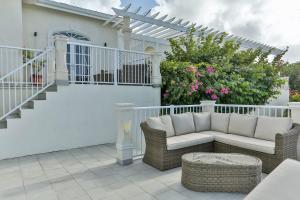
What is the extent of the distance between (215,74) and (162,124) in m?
3.73

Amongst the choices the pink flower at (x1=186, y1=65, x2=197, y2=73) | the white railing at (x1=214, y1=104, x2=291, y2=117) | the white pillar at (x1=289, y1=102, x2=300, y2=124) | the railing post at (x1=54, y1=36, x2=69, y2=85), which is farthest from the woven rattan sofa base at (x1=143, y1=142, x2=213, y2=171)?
the pink flower at (x1=186, y1=65, x2=197, y2=73)

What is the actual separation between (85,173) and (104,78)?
3.34m

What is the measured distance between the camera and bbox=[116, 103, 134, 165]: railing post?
4.08m

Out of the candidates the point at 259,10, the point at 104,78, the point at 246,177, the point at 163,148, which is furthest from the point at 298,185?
the point at 259,10

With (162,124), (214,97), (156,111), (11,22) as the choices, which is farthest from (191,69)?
(11,22)

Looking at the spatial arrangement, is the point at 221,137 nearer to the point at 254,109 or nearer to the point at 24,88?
the point at 254,109

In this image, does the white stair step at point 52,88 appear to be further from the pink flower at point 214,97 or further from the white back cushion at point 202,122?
the pink flower at point 214,97

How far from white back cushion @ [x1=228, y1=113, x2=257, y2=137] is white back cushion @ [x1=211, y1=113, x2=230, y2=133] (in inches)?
4.1

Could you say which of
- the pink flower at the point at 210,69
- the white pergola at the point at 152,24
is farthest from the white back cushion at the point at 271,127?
the white pergola at the point at 152,24

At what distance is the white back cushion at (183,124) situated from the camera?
4.43 meters

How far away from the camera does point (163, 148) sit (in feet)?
12.3

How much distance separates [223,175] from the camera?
9.60 feet

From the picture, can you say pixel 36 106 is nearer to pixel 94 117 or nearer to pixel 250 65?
pixel 94 117

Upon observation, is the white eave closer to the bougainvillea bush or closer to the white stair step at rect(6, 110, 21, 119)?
the bougainvillea bush
